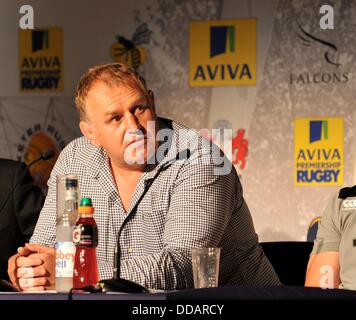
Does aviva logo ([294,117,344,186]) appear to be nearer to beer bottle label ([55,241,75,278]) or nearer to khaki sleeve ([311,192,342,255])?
khaki sleeve ([311,192,342,255])

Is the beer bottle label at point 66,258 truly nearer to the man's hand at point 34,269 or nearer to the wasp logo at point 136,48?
the man's hand at point 34,269

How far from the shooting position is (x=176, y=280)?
2.34 meters

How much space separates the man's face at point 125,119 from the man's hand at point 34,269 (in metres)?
0.45

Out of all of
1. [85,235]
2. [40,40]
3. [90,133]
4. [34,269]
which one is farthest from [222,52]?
[85,235]

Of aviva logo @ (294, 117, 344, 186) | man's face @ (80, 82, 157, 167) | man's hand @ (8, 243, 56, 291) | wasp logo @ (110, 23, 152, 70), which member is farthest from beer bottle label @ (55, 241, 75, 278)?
wasp logo @ (110, 23, 152, 70)

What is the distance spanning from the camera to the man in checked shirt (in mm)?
2561

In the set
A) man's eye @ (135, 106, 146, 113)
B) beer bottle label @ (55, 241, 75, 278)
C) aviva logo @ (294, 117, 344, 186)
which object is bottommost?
beer bottle label @ (55, 241, 75, 278)

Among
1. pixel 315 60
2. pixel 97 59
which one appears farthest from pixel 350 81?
pixel 97 59

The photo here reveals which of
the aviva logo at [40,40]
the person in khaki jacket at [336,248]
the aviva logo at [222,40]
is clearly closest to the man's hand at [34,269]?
the person in khaki jacket at [336,248]

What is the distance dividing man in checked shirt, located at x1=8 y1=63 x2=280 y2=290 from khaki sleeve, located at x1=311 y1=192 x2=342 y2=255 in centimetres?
18

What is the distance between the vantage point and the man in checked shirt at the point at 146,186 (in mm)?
2561

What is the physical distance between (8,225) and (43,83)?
124cm

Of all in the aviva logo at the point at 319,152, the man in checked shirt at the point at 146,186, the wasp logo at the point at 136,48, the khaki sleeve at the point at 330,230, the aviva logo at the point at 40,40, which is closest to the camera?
the man in checked shirt at the point at 146,186

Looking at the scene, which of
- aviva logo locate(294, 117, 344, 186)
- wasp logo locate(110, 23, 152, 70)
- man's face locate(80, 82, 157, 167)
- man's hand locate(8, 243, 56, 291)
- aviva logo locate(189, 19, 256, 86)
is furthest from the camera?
wasp logo locate(110, 23, 152, 70)
